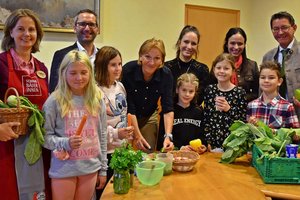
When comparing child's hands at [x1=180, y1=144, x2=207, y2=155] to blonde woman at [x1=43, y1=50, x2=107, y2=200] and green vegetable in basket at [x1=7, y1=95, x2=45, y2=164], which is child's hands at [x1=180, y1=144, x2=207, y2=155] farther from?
green vegetable in basket at [x1=7, y1=95, x2=45, y2=164]

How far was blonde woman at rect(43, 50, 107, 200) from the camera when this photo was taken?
176 cm

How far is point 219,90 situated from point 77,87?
3.56 ft

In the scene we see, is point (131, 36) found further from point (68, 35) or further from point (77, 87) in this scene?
point (77, 87)

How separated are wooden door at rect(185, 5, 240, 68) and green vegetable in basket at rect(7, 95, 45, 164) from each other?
3.53 metres

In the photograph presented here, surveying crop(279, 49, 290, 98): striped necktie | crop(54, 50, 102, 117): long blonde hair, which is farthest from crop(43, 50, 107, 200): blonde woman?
crop(279, 49, 290, 98): striped necktie

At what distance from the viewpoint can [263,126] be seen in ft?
6.21

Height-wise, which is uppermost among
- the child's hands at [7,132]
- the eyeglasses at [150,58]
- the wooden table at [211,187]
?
the eyeglasses at [150,58]

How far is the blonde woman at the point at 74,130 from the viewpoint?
1764 millimetres

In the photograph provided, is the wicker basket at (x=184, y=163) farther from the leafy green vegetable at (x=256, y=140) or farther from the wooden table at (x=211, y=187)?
the leafy green vegetable at (x=256, y=140)

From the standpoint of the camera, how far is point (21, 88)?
183cm

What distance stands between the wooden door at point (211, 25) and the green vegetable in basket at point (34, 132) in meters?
3.53

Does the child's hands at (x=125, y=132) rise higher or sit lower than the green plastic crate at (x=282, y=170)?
higher

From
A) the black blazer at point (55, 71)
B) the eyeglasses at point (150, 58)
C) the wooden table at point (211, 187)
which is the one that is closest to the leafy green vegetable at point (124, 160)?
the wooden table at point (211, 187)

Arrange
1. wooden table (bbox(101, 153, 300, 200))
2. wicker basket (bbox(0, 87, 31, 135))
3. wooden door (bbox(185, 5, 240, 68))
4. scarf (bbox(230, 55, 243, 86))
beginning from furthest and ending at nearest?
wooden door (bbox(185, 5, 240, 68))
scarf (bbox(230, 55, 243, 86))
wicker basket (bbox(0, 87, 31, 135))
wooden table (bbox(101, 153, 300, 200))
